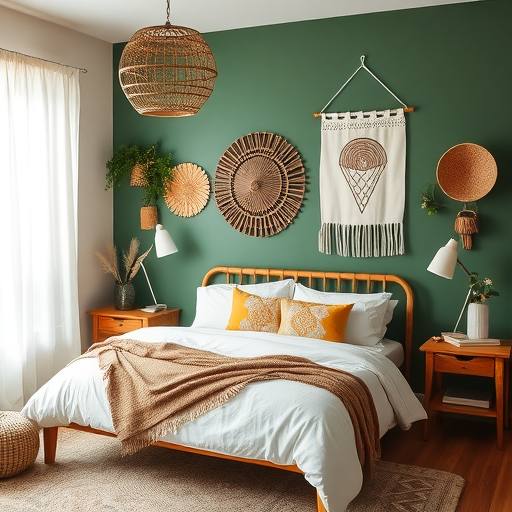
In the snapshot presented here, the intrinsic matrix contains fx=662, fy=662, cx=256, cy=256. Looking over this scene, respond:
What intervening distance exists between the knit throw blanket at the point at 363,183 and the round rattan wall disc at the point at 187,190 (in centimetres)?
102

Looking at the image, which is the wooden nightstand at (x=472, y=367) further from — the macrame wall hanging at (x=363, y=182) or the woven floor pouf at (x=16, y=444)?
the woven floor pouf at (x=16, y=444)

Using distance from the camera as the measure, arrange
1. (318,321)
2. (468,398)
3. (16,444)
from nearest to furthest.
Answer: (16,444) → (468,398) → (318,321)

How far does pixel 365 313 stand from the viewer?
4.39 m

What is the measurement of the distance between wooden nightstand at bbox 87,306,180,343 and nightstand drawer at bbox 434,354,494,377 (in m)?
2.22

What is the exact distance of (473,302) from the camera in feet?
14.0

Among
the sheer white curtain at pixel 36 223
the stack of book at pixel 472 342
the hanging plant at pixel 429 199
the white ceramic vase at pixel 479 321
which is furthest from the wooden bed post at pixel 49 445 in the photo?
the hanging plant at pixel 429 199

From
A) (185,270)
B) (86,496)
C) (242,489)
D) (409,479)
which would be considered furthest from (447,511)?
(185,270)

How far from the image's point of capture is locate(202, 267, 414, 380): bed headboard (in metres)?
4.62

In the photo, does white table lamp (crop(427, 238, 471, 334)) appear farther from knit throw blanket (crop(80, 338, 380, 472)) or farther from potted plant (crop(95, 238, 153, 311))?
potted plant (crop(95, 238, 153, 311))

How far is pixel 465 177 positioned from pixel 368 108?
88 cm

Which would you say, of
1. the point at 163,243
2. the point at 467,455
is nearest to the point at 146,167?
the point at 163,243

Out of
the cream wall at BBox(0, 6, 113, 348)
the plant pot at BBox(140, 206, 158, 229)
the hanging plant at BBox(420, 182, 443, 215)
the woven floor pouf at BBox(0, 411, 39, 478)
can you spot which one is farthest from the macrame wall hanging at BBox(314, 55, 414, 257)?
the woven floor pouf at BBox(0, 411, 39, 478)

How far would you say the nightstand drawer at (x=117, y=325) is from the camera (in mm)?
5219

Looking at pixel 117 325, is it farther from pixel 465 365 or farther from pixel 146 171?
pixel 465 365
